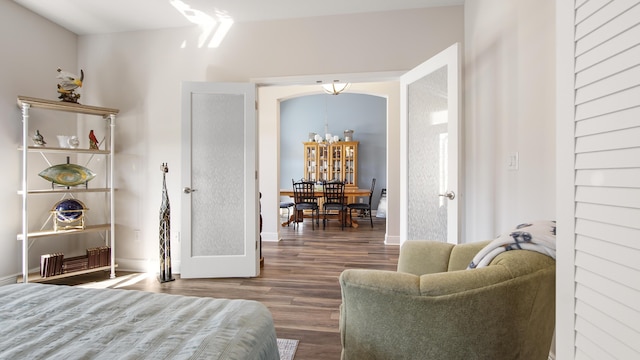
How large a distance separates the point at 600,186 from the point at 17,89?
4.44 meters

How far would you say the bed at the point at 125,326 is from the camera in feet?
2.69

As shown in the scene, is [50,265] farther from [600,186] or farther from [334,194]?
[334,194]

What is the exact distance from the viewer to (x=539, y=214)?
1.66 metres

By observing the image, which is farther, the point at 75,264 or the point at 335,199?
the point at 335,199

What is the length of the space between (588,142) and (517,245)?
0.49 m

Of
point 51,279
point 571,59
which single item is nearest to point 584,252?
point 571,59

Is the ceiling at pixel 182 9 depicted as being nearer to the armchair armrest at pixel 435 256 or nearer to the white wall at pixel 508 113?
the white wall at pixel 508 113

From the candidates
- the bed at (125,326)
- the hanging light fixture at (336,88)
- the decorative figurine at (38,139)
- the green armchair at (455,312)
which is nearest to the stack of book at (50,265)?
the decorative figurine at (38,139)

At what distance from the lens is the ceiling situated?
2879 millimetres

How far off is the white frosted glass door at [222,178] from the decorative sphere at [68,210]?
1082mm

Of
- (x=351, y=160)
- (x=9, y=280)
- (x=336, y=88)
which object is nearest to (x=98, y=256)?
(x=9, y=280)

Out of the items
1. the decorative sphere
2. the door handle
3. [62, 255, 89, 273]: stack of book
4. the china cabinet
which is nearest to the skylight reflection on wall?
the decorative sphere

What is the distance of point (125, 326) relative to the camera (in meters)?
0.96

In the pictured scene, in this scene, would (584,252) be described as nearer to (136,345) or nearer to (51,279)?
(136,345)
